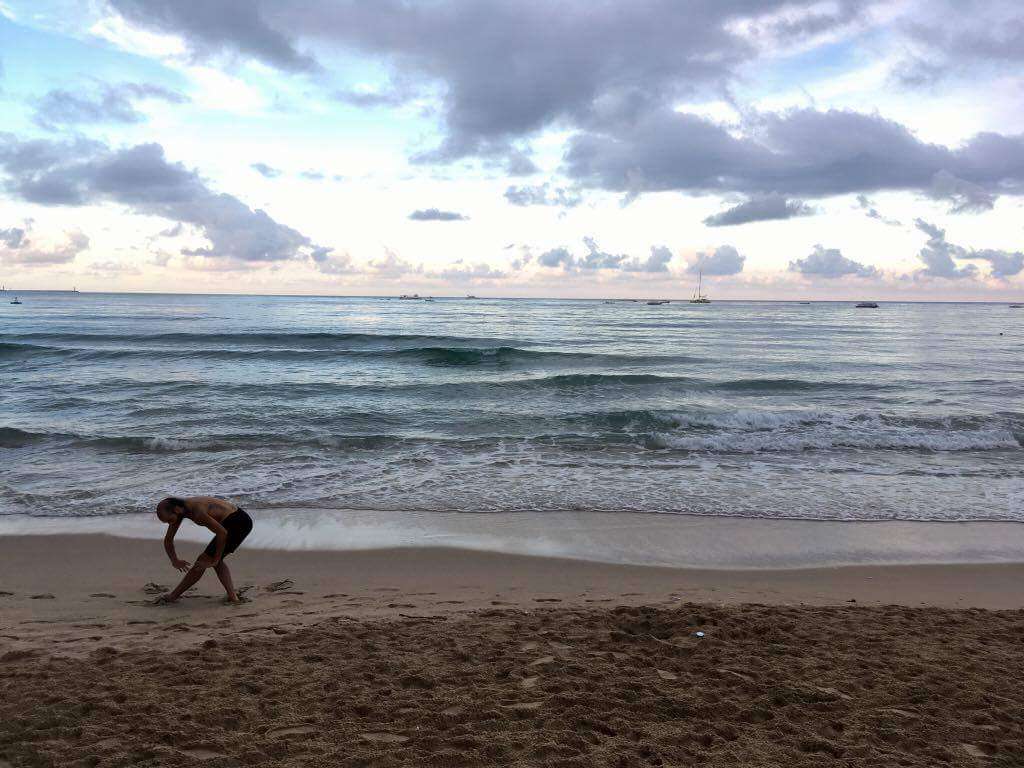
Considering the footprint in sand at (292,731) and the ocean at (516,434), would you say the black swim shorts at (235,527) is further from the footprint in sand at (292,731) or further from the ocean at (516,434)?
the ocean at (516,434)

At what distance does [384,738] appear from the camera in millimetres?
3705

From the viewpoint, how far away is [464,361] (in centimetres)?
3080

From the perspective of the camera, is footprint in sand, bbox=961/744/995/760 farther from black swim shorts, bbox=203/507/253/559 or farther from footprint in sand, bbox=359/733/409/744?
black swim shorts, bbox=203/507/253/559

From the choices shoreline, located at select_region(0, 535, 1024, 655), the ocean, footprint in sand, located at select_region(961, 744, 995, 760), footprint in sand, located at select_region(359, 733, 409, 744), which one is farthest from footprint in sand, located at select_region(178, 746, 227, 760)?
the ocean

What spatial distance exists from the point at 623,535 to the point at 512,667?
4167mm

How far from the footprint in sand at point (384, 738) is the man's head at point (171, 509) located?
3349 mm

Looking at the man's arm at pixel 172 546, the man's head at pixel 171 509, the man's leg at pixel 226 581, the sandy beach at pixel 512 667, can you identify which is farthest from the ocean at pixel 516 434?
the man's head at pixel 171 509

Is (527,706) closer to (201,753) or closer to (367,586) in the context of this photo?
(201,753)

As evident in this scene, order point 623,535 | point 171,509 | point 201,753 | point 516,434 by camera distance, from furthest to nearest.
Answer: point 516,434 → point 623,535 → point 171,509 → point 201,753

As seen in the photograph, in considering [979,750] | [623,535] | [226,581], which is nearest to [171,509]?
[226,581]

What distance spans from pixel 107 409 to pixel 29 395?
4.26 m

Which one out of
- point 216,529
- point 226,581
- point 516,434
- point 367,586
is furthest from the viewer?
point 516,434

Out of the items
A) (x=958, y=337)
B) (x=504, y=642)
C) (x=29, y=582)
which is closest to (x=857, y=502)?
(x=504, y=642)

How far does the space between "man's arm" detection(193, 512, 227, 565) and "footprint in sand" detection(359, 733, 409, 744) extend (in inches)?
126
